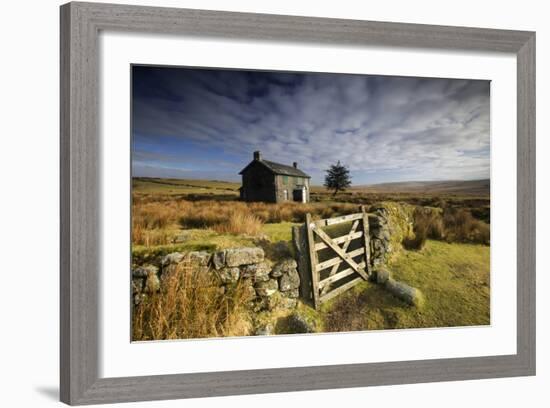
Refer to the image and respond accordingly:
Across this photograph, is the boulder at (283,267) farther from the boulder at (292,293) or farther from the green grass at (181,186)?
the green grass at (181,186)

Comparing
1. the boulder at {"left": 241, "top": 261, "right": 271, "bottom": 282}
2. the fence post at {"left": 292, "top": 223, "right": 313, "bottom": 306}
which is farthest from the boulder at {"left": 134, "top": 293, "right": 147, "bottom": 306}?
the fence post at {"left": 292, "top": 223, "right": 313, "bottom": 306}

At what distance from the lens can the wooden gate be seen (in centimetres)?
605

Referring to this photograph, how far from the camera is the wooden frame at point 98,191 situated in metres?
5.27

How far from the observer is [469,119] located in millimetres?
6371

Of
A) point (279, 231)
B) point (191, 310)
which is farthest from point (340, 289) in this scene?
point (191, 310)

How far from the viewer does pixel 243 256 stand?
582cm

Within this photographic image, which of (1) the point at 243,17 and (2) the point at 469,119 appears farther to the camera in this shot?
(2) the point at 469,119

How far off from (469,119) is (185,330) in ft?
10.7

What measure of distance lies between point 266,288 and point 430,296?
5.17 ft

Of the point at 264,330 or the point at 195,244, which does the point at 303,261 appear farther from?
the point at 195,244

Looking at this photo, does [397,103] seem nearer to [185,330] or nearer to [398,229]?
[398,229]

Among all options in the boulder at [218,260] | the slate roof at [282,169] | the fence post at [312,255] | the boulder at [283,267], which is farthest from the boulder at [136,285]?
the fence post at [312,255]

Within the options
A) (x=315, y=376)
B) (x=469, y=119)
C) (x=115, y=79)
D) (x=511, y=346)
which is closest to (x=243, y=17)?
(x=115, y=79)

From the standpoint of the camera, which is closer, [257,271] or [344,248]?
[257,271]
